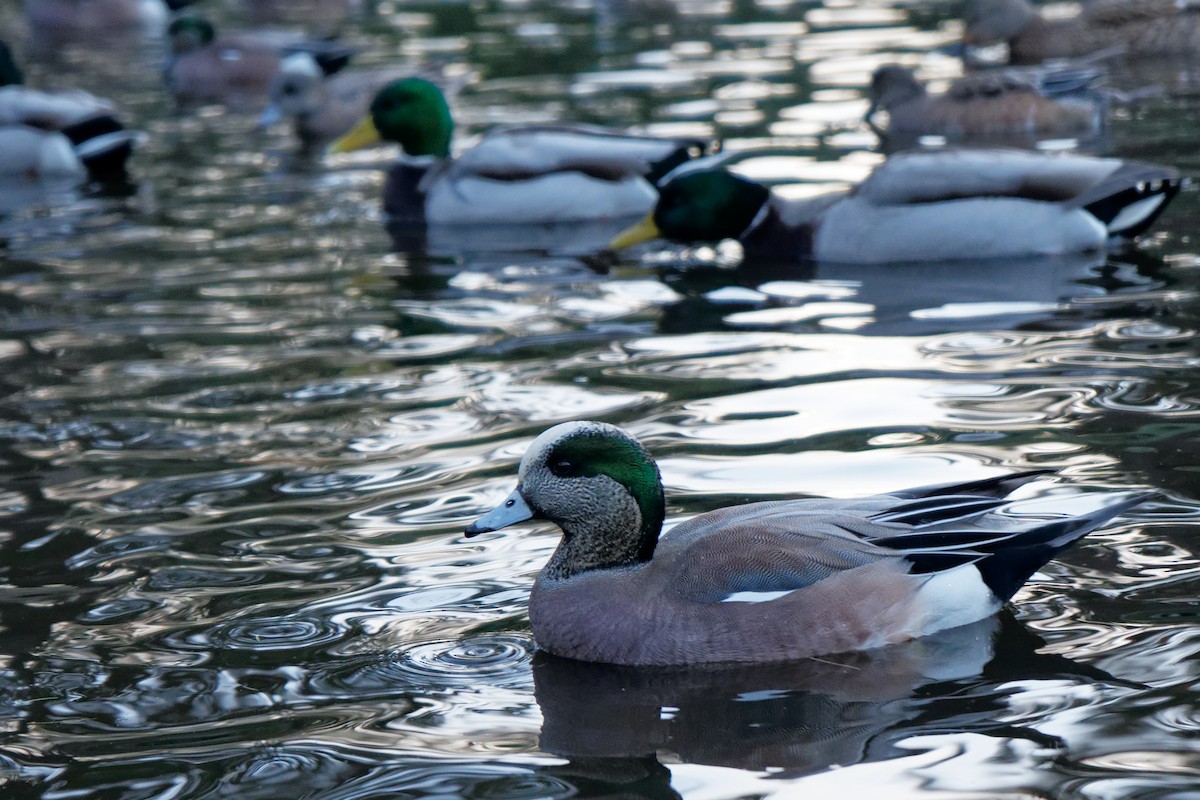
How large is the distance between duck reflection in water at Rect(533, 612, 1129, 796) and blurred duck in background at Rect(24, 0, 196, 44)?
20147 mm

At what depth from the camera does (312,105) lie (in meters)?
14.9

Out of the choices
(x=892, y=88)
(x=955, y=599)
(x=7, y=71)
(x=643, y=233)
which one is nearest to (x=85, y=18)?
(x=7, y=71)

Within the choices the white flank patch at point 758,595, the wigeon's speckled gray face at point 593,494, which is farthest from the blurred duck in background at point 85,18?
the white flank patch at point 758,595

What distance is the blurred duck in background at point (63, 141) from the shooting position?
1343 centimetres

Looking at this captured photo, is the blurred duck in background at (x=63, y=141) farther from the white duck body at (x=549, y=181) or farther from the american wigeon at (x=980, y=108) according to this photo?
the american wigeon at (x=980, y=108)

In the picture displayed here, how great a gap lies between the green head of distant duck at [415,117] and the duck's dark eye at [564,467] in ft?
25.5

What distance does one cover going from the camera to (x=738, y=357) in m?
7.52

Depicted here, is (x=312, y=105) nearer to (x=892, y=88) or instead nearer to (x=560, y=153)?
(x=560, y=153)

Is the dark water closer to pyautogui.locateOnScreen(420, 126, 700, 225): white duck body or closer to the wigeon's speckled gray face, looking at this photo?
the wigeon's speckled gray face

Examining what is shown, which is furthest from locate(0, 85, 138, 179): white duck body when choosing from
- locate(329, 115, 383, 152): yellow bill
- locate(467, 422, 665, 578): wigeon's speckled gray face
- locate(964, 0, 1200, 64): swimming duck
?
locate(467, 422, 665, 578): wigeon's speckled gray face

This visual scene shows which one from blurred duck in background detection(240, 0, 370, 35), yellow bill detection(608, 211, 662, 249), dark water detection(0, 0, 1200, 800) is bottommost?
dark water detection(0, 0, 1200, 800)

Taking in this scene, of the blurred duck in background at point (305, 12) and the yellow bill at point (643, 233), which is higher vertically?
the blurred duck in background at point (305, 12)

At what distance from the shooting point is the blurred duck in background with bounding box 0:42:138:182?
13.4 m

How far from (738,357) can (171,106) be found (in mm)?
10817
